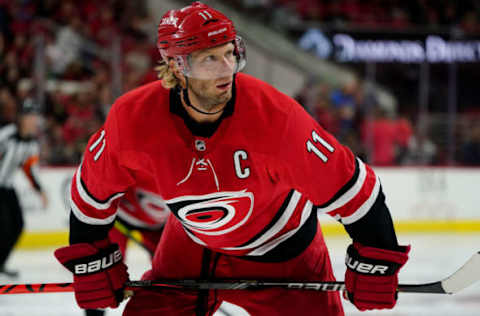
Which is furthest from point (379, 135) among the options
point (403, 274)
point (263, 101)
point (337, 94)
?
point (263, 101)

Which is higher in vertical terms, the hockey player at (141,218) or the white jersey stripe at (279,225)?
the white jersey stripe at (279,225)

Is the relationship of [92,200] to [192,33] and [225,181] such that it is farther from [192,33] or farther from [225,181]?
[192,33]

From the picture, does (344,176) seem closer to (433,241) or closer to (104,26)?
(433,241)

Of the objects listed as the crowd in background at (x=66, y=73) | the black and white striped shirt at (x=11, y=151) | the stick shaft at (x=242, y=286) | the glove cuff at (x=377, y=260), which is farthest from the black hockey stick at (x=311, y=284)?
the crowd in background at (x=66, y=73)

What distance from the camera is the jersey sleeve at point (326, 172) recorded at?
1803 millimetres

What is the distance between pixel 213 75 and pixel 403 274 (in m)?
3.33

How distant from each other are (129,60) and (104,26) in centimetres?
82

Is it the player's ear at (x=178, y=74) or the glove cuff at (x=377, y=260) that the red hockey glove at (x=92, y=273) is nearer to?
the player's ear at (x=178, y=74)

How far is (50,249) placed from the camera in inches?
235

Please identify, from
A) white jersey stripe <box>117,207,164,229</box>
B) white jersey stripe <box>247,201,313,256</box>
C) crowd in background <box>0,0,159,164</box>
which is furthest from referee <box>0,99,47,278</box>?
white jersey stripe <box>247,201,313,256</box>

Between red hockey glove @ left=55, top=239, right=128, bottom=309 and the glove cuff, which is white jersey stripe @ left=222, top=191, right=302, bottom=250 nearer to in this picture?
the glove cuff

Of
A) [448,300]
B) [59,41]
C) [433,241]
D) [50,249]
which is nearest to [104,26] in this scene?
[59,41]

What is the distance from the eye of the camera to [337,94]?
6750 mm

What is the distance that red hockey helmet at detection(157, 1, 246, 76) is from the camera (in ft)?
5.98
